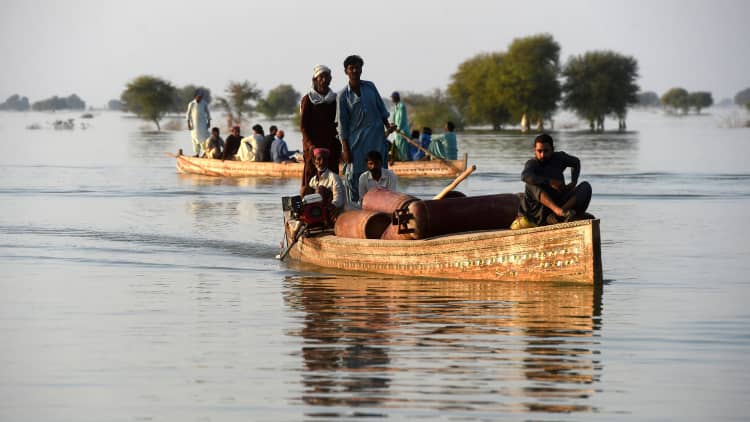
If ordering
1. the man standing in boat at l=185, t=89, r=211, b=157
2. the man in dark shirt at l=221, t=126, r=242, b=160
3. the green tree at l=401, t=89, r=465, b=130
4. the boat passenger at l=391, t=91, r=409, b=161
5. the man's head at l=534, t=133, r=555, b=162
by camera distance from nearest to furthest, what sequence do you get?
the man's head at l=534, t=133, r=555, b=162
the boat passenger at l=391, t=91, r=409, b=161
the man in dark shirt at l=221, t=126, r=242, b=160
the man standing in boat at l=185, t=89, r=211, b=157
the green tree at l=401, t=89, r=465, b=130

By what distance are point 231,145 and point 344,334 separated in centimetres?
2065

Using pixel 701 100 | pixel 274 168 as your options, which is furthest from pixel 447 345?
pixel 701 100

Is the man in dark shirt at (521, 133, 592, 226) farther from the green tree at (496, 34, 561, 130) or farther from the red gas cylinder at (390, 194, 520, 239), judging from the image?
the green tree at (496, 34, 561, 130)

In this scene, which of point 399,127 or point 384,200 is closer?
point 384,200

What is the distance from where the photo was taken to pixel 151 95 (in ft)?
325

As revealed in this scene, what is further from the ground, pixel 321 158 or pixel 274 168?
pixel 321 158

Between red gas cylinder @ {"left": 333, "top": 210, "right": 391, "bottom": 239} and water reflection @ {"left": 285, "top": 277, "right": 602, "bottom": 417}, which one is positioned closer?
water reflection @ {"left": 285, "top": 277, "right": 602, "bottom": 417}

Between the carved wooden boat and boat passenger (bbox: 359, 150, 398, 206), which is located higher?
boat passenger (bbox: 359, 150, 398, 206)

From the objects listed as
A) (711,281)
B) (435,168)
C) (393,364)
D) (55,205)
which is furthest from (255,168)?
(393,364)

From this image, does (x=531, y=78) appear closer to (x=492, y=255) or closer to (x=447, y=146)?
(x=447, y=146)

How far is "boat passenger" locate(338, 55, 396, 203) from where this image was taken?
1233 centimetres

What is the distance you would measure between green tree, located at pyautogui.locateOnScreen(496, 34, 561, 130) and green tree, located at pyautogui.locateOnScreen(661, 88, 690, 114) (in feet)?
255

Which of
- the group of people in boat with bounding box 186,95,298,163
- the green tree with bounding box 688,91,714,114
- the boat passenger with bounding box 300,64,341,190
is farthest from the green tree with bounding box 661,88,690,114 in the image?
the boat passenger with bounding box 300,64,341,190

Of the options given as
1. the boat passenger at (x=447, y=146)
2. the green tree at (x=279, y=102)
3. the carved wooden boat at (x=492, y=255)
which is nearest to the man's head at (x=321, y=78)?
the carved wooden boat at (x=492, y=255)
